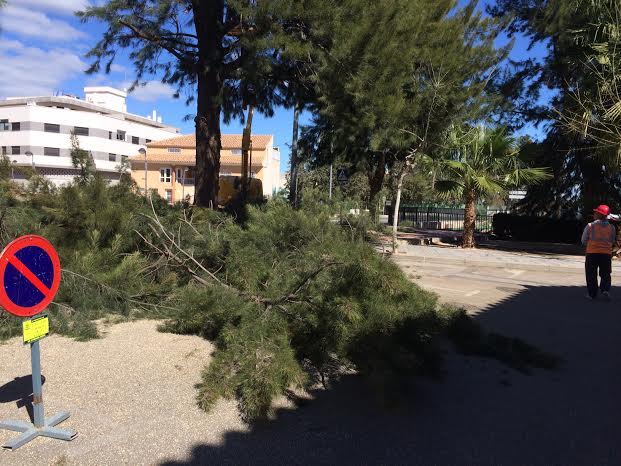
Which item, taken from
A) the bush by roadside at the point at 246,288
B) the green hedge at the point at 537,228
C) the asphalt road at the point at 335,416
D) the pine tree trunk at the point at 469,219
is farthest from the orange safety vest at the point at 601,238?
the green hedge at the point at 537,228

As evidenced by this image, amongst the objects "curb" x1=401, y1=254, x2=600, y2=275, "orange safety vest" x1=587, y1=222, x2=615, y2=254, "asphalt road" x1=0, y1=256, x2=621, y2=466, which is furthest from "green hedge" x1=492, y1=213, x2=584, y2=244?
"asphalt road" x1=0, y1=256, x2=621, y2=466

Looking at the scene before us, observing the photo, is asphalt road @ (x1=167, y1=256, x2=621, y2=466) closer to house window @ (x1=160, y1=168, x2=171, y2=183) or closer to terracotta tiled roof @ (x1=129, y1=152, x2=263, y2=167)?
terracotta tiled roof @ (x1=129, y1=152, x2=263, y2=167)

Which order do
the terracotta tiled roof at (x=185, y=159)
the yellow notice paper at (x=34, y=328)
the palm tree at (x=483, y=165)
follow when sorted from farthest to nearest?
the terracotta tiled roof at (x=185, y=159), the palm tree at (x=483, y=165), the yellow notice paper at (x=34, y=328)

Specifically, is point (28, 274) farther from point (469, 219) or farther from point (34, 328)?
point (469, 219)

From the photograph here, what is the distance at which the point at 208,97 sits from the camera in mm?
12250

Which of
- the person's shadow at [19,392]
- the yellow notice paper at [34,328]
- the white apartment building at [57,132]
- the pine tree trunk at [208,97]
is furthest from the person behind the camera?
the white apartment building at [57,132]

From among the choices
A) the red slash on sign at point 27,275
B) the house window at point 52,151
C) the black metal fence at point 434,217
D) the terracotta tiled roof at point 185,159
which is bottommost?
the red slash on sign at point 27,275

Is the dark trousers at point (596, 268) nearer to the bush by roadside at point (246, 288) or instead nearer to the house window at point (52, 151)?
the bush by roadside at point (246, 288)

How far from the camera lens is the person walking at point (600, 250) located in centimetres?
888

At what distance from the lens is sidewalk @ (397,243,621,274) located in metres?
13.4

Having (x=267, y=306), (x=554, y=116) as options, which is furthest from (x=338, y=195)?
(x=554, y=116)

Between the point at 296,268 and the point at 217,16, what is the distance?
28.6 ft

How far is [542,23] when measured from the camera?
55.0 ft

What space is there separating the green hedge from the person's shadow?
19.1 metres
